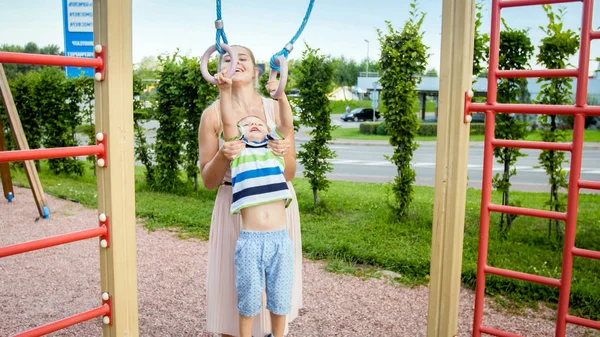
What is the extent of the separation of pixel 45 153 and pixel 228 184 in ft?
3.33

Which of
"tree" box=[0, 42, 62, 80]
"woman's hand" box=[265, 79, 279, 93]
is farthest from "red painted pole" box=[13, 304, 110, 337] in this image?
"tree" box=[0, 42, 62, 80]

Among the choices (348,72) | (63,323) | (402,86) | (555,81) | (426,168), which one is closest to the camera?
(63,323)

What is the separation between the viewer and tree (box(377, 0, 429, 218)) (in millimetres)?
6797

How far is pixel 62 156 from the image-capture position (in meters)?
2.25

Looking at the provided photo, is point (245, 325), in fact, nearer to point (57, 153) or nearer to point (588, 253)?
point (57, 153)

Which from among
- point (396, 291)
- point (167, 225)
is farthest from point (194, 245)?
point (396, 291)

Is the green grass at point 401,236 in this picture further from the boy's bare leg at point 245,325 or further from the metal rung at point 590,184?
the boy's bare leg at point 245,325

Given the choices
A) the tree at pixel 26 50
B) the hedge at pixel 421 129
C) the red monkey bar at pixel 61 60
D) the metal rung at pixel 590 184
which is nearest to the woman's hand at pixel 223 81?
the red monkey bar at pixel 61 60

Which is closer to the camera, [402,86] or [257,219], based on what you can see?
[257,219]

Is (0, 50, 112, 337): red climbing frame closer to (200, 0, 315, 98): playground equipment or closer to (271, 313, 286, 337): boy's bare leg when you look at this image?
(200, 0, 315, 98): playground equipment

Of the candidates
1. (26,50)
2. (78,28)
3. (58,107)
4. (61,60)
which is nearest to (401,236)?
(61,60)

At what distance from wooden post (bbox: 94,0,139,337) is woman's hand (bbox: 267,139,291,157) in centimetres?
69

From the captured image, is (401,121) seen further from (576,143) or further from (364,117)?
(364,117)

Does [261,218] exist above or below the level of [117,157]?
below
